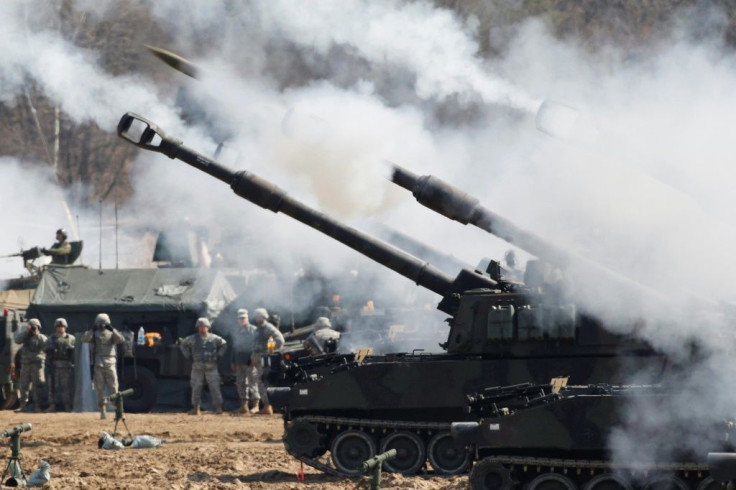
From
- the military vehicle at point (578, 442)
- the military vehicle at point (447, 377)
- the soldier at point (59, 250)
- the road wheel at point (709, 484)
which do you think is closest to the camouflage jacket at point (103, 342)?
the military vehicle at point (447, 377)

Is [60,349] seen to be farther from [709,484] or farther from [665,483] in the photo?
[709,484]

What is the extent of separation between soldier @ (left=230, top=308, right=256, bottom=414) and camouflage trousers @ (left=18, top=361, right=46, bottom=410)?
362cm

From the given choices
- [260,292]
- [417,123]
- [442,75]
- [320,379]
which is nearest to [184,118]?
[260,292]

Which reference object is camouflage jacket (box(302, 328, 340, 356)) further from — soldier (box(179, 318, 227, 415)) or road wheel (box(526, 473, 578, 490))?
road wheel (box(526, 473, 578, 490))

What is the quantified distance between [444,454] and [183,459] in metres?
3.19

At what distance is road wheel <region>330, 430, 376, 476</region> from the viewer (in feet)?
53.2

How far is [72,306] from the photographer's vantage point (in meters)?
27.2

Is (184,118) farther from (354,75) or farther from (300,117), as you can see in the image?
(354,75)

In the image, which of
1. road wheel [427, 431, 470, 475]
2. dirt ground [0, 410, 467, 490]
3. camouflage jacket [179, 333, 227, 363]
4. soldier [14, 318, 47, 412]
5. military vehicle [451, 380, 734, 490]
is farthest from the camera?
soldier [14, 318, 47, 412]

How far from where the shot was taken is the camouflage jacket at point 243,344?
24516mm

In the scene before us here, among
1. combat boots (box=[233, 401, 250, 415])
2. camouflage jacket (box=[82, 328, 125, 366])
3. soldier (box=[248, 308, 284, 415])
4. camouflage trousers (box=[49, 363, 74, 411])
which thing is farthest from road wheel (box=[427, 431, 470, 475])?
camouflage trousers (box=[49, 363, 74, 411])

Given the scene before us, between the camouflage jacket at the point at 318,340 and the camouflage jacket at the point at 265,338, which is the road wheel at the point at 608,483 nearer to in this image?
the camouflage jacket at the point at 318,340

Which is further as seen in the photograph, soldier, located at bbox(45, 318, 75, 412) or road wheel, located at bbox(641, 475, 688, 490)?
soldier, located at bbox(45, 318, 75, 412)

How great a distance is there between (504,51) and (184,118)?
440 inches
